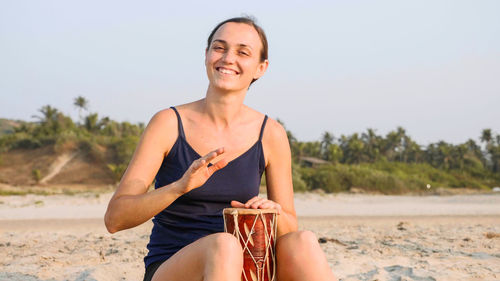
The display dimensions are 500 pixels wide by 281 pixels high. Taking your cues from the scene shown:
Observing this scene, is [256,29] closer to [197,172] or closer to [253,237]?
[197,172]

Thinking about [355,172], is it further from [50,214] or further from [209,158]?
[209,158]

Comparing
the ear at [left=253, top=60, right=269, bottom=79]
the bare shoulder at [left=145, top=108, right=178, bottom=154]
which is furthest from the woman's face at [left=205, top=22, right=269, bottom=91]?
the bare shoulder at [left=145, top=108, right=178, bottom=154]

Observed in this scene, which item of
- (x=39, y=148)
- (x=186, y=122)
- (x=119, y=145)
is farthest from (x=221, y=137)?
(x=39, y=148)

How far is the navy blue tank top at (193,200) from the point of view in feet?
8.34

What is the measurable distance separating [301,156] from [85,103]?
20.4m

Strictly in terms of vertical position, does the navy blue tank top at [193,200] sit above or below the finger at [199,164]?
below

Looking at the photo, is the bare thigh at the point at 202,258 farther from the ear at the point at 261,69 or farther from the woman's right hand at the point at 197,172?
the ear at the point at 261,69

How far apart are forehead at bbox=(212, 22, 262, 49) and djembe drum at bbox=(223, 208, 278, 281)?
0.88 meters

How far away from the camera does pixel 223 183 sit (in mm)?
2549

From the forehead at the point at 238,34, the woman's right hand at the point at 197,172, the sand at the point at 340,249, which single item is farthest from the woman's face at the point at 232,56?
the sand at the point at 340,249

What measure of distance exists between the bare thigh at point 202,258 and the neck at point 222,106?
2.62 ft

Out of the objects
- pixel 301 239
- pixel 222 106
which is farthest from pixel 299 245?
pixel 222 106

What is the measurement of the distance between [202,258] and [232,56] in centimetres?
106

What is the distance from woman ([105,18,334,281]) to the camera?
2.29m
